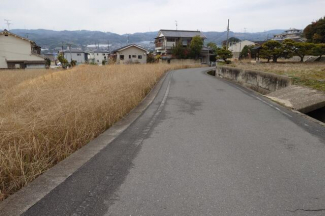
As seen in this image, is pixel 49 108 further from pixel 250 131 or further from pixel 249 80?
pixel 249 80

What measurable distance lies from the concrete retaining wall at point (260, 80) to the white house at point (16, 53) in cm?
3893

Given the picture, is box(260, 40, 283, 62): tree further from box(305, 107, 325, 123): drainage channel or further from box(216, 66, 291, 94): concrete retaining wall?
box(305, 107, 325, 123): drainage channel

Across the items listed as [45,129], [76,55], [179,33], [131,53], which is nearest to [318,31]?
[45,129]

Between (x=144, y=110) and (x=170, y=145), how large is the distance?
295 cm

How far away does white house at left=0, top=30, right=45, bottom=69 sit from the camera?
39031 mm

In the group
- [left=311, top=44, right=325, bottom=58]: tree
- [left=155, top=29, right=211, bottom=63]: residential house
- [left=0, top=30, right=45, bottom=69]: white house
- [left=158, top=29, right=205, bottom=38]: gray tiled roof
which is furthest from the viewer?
[left=158, top=29, right=205, bottom=38]: gray tiled roof

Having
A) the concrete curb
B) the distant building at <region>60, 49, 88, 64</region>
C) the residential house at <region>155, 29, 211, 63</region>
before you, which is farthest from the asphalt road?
the distant building at <region>60, 49, 88, 64</region>

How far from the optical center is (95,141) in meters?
3.99

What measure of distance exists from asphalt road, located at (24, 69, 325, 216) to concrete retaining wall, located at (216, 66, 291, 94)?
3917mm

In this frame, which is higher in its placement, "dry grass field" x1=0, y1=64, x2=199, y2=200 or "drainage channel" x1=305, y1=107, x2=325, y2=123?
"dry grass field" x1=0, y1=64, x2=199, y2=200

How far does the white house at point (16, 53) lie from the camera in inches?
1537

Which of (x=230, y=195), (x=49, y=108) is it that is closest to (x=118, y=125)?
(x=49, y=108)

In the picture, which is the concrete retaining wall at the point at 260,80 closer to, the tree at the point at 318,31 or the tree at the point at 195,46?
the tree at the point at 318,31

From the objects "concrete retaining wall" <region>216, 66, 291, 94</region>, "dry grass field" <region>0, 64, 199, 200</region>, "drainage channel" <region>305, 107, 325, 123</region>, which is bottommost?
"drainage channel" <region>305, 107, 325, 123</region>
